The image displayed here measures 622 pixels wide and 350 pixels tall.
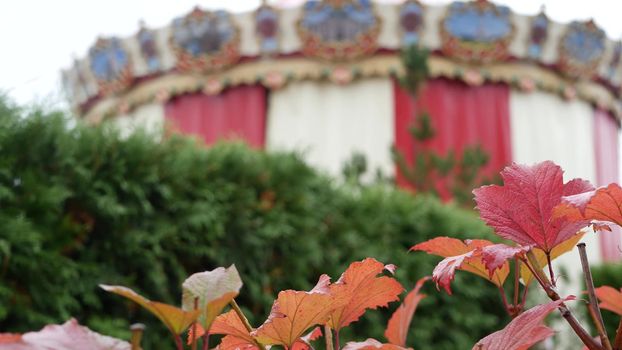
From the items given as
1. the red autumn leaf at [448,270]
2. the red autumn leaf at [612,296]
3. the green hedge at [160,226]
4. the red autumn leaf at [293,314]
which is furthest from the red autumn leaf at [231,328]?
the green hedge at [160,226]

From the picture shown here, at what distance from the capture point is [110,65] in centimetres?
721

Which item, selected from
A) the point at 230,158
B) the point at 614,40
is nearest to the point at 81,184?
the point at 230,158

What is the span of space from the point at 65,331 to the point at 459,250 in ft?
0.92

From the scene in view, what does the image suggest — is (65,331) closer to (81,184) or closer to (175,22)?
(81,184)

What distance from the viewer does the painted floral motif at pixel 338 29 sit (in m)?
6.46

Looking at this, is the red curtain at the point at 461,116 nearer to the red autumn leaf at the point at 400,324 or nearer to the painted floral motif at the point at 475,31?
the painted floral motif at the point at 475,31

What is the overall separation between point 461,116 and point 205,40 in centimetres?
234

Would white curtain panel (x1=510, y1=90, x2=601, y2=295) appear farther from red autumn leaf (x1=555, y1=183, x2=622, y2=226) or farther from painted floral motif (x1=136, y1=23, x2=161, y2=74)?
red autumn leaf (x1=555, y1=183, x2=622, y2=226)

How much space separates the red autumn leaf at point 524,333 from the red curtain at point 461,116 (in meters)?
5.95

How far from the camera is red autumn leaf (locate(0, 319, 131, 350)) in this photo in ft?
1.08

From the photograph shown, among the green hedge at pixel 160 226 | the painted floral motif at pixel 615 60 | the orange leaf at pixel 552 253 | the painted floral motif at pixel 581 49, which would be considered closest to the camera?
the orange leaf at pixel 552 253

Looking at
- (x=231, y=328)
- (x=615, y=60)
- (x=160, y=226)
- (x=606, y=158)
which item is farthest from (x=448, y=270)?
(x=615, y=60)

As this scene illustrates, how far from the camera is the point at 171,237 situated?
2303 mm

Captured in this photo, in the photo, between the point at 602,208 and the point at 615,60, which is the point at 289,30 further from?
the point at 602,208
